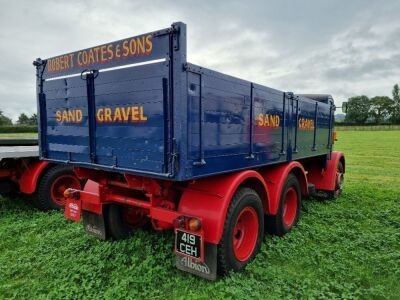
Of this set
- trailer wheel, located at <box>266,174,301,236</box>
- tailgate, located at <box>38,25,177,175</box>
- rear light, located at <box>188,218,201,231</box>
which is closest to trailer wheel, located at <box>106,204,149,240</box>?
tailgate, located at <box>38,25,177,175</box>

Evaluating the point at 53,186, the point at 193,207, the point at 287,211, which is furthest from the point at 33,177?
the point at 287,211

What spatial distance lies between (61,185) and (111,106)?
3.74m

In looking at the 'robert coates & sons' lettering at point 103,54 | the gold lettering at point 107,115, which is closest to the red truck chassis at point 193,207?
the gold lettering at point 107,115

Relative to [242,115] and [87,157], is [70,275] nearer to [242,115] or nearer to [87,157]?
[87,157]

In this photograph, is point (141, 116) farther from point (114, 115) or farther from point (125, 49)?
point (125, 49)

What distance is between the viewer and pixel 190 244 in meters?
3.25

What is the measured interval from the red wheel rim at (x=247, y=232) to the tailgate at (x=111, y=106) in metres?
1.51

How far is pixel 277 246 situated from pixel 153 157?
2.38 meters

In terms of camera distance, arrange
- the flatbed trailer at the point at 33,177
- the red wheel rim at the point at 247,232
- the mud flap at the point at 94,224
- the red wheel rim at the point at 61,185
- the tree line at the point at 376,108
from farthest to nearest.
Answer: the tree line at the point at 376,108 → the red wheel rim at the point at 61,185 → the flatbed trailer at the point at 33,177 → the mud flap at the point at 94,224 → the red wheel rim at the point at 247,232

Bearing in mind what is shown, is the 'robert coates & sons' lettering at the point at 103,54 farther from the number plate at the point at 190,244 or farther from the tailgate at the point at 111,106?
the number plate at the point at 190,244

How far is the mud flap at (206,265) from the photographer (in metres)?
3.29

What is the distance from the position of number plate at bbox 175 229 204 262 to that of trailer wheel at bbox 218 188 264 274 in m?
0.28

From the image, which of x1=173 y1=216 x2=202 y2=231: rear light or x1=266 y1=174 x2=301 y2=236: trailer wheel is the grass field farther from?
x1=173 y1=216 x2=202 y2=231: rear light

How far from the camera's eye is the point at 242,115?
3.73 m
